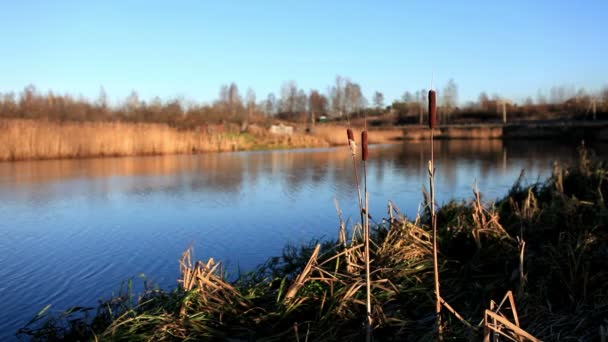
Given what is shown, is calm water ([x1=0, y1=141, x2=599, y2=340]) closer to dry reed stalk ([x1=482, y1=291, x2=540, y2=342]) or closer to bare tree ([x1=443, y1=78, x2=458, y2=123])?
dry reed stalk ([x1=482, y1=291, x2=540, y2=342])

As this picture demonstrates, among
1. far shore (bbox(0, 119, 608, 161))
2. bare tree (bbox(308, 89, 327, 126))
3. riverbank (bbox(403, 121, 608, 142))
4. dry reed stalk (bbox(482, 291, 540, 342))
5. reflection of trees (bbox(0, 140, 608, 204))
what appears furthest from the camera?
riverbank (bbox(403, 121, 608, 142))

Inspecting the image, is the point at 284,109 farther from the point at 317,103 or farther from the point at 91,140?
the point at 91,140

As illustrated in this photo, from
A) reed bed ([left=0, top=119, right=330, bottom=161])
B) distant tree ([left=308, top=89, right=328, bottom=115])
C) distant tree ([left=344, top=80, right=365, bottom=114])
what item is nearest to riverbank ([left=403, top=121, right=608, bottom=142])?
distant tree ([left=308, top=89, right=328, bottom=115])

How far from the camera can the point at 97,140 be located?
1498 cm

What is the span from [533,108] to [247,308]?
46.0 m

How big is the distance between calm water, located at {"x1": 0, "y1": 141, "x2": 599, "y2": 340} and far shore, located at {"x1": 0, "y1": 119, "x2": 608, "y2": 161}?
2610mm

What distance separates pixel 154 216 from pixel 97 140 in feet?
33.7

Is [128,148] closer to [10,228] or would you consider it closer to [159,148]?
[159,148]

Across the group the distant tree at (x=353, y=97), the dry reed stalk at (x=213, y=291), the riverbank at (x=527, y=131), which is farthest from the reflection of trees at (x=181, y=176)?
the riverbank at (x=527, y=131)

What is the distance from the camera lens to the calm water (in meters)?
3.62

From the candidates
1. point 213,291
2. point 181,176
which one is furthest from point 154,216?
point 181,176

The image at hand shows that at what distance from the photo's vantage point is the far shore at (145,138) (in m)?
13.7

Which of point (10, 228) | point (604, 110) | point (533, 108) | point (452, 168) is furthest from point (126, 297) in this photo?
point (533, 108)

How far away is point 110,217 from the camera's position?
5992 millimetres
